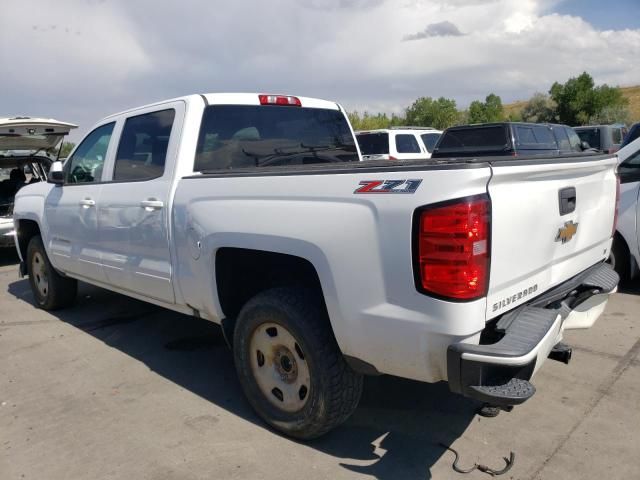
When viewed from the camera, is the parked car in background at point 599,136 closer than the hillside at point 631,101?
Yes

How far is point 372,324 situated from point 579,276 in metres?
1.51

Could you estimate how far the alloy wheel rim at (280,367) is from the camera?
314cm

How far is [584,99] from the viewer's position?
42.7m

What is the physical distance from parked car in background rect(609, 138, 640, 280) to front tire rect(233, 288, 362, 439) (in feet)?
12.8

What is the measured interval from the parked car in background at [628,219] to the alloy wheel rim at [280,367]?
13.3 ft

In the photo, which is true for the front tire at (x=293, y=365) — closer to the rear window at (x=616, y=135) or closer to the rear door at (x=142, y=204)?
the rear door at (x=142, y=204)

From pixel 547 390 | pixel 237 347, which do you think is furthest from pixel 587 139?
pixel 237 347

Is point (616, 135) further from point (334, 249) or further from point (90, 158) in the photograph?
point (334, 249)

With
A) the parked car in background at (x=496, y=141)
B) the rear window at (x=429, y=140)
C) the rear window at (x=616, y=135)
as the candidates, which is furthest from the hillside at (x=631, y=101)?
the parked car in background at (x=496, y=141)

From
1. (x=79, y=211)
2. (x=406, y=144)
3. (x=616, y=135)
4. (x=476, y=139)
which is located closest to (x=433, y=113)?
(x=616, y=135)

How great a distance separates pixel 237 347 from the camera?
11.3 ft

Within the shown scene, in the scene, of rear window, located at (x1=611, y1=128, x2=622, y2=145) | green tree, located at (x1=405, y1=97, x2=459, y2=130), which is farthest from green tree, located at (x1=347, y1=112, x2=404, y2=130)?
rear window, located at (x1=611, y1=128, x2=622, y2=145)

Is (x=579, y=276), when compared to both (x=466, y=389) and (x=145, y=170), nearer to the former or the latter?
(x=466, y=389)

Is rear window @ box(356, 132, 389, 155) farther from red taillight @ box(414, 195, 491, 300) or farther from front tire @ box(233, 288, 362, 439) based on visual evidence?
red taillight @ box(414, 195, 491, 300)
